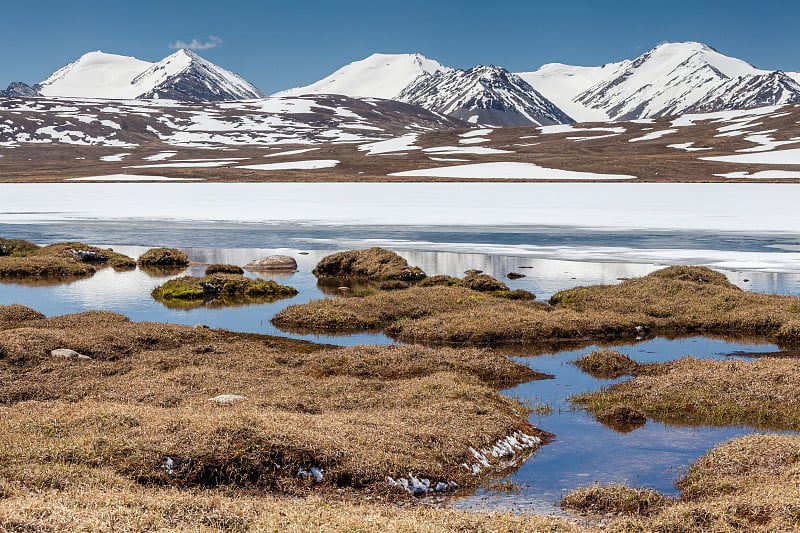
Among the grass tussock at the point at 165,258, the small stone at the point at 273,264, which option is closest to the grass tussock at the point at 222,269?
the small stone at the point at 273,264

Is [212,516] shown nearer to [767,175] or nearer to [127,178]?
[767,175]

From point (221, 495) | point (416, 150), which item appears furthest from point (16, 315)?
point (416, 150)

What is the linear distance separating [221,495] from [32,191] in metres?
101

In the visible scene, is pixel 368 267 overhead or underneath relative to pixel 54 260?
underneath

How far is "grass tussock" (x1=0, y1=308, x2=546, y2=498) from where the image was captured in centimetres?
1238

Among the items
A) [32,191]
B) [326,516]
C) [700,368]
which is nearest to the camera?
[326,516]

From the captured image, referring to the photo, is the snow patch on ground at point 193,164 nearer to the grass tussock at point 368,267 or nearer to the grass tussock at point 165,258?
the grass tussock at point 165,258

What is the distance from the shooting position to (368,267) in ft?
130

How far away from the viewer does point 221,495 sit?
11.7 metres

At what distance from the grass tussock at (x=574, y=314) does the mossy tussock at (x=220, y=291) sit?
17.1ft

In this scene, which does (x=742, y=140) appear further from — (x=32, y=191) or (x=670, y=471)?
(x=670, y=471)

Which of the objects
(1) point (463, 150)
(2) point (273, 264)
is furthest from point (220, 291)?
(1) point (463, 150)

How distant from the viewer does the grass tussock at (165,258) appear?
43.3 metres

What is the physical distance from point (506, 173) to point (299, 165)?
4607cm
